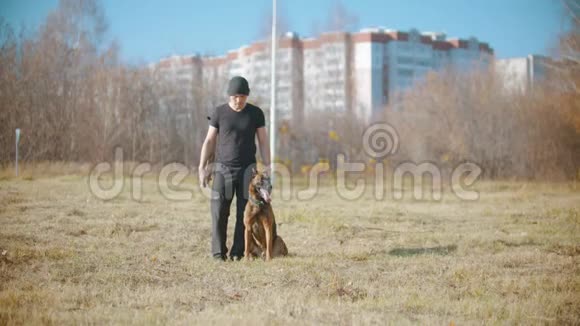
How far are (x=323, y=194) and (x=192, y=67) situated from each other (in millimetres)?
21763

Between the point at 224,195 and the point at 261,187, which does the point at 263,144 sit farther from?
the point at 224,195

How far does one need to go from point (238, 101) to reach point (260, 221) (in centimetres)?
152

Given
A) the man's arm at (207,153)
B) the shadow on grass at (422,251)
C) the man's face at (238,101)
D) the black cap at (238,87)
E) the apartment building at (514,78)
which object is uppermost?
the apartment building at (514,78)

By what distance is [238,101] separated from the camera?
7.86 m

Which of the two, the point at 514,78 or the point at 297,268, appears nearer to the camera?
the point at 297,268

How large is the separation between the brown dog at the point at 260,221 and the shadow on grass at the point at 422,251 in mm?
1870

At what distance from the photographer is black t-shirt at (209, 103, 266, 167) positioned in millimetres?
7910

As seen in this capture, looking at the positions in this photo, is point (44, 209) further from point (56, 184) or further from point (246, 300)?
point (246, 300)

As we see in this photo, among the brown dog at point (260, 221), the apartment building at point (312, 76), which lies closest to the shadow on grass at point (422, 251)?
the brown dog at point (260, 221)

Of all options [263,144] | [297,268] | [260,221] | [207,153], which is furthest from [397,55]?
[297,268]

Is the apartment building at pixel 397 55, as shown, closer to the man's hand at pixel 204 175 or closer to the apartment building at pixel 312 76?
the apartment building at pixel 312 76

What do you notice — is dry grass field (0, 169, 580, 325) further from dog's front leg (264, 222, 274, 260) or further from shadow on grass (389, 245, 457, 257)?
dog's front leg (264, 222, 274, 260)

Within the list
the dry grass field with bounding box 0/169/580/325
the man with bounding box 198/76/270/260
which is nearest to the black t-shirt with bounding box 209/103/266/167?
the man with bounding box 198/76/270/260

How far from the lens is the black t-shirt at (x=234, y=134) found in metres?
7.91
